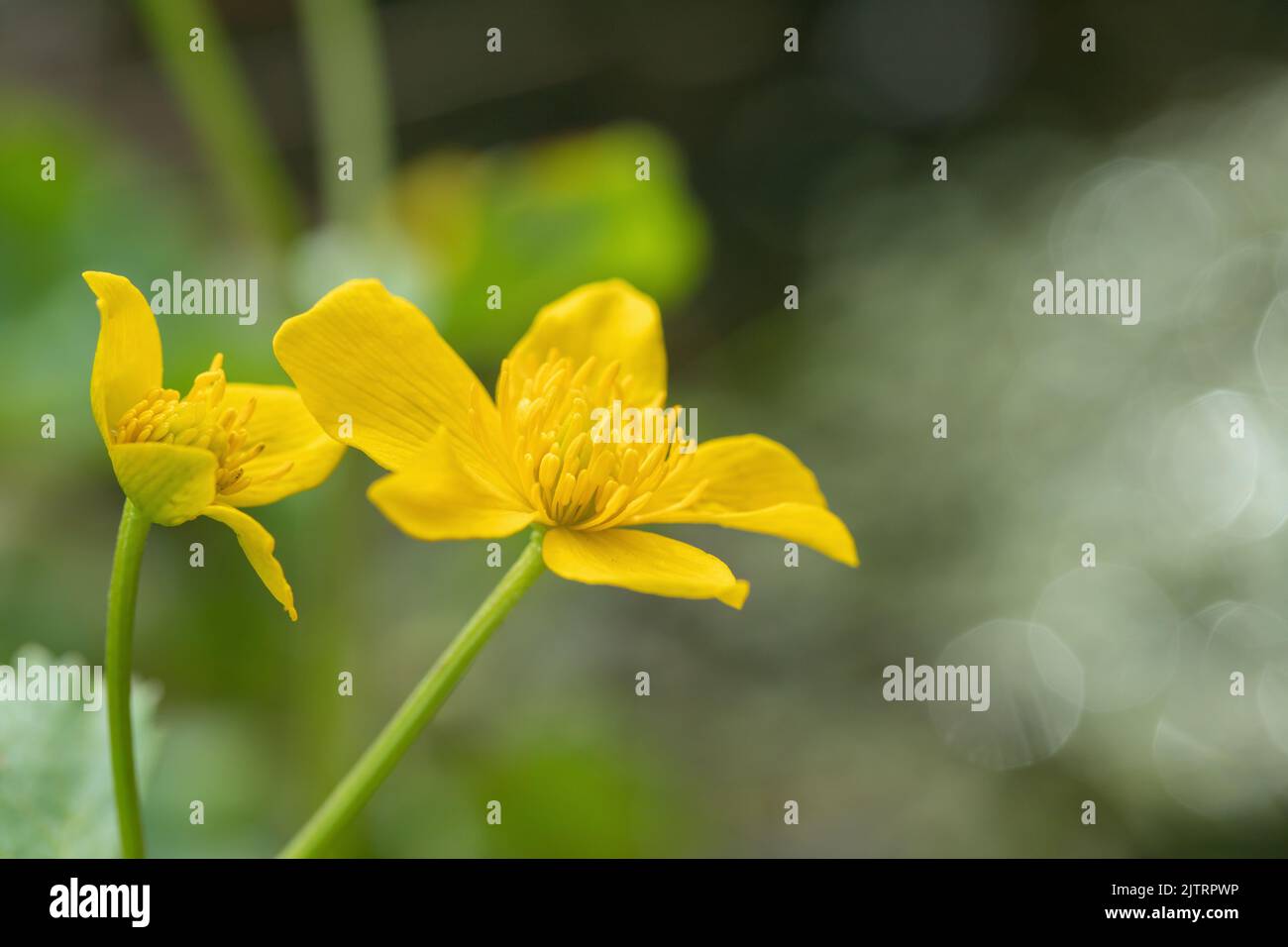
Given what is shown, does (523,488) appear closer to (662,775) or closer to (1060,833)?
(662,775)

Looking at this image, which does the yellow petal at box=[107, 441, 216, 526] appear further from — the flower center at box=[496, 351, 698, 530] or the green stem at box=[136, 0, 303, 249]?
the green stem at box=[136, 0, 303, 249]

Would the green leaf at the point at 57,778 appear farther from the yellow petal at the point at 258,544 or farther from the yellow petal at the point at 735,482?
the yellow petal at the point at 735,482

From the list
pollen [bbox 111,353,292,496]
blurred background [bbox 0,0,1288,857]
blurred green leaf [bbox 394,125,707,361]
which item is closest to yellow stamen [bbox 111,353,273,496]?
pollen [bbox 111,353,292,496]

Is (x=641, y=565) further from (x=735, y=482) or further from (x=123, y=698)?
(x=123, y=698)

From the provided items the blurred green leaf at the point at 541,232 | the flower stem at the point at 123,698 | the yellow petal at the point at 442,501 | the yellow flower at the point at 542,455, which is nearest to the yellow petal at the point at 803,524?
the yellow flower at the point at 542,455

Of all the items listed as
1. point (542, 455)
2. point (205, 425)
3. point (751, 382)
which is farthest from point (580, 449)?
point (751, 382)

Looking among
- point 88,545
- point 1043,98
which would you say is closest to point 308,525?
point 88,545
